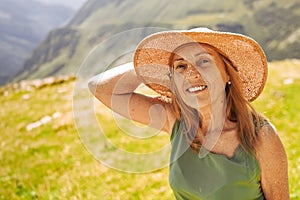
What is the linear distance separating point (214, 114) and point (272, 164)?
87 cm

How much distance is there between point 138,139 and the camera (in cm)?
1325

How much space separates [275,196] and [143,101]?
201 centimetres

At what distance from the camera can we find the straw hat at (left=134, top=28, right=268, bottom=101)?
4.67m

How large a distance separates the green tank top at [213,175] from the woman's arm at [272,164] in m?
0.08

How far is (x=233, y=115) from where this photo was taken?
16.3 feet

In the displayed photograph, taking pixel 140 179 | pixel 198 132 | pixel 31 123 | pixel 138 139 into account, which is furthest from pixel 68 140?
pixel 198 132

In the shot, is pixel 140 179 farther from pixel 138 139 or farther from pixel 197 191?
pixel 197 191

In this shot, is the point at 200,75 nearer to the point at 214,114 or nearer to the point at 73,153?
the point at 214,114

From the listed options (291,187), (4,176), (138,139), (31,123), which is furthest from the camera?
(31,123)

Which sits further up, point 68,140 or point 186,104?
point 186,104

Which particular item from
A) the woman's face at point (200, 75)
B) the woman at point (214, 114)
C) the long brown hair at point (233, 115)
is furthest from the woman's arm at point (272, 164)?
the woman's face at point (200, 75)

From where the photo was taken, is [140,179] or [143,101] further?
[140,179]

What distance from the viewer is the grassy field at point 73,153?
360 inches

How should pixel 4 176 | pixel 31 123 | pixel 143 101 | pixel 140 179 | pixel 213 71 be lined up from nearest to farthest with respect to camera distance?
pixel 213 71 < pixel 143 101 < pixel 140 179 < pixel 4 176 < pixel 31 123
